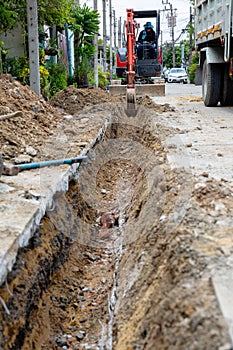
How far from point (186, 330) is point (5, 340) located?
1308 millimetres

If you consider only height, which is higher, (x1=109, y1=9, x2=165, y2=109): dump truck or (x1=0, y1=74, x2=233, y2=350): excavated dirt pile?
(x1=109, y1=9, x2=165, y2=109): dump truck

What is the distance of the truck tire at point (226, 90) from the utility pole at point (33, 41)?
15.4ft

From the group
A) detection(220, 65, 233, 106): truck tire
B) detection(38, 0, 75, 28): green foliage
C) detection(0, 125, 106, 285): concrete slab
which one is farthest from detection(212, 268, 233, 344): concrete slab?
detection(38, 0, 75, 28): green foliage

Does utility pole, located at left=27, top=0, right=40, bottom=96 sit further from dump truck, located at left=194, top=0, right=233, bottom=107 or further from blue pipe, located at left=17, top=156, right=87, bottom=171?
blue pipe, located at left=17, top=156, right=87, bottom=171

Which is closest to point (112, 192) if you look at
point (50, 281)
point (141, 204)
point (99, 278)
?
point (141, 204)

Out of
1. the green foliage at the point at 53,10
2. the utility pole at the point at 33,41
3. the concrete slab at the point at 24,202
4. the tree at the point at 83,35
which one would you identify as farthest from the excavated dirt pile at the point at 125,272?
the tree at the point at 83,35

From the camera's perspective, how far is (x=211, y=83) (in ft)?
40.3

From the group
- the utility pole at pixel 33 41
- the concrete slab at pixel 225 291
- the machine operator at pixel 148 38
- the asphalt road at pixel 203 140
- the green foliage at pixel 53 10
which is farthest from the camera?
the machine operator at pixel 148 38

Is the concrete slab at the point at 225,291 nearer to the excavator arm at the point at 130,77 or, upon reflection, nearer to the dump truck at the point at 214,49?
the dump truck at the point at 214,49

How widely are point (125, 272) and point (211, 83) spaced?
8869 mm

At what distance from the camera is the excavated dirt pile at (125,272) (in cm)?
270

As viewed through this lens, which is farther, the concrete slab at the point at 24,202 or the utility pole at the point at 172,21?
the utility pole at the point at 172,21

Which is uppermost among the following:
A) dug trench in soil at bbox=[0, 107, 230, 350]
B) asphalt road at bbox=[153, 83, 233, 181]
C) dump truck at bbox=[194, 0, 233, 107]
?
dump truck at bbox=[194, 0, 233, 107]

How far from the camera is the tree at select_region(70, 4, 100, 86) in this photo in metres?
20.2
